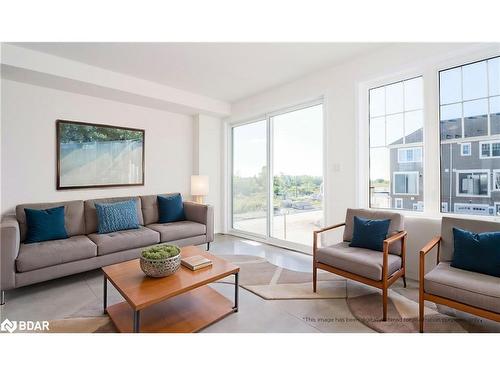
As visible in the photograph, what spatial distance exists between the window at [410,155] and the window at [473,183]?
0.41m

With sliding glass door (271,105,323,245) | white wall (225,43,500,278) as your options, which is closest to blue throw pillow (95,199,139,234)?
sliding glass door (271,105,323,245)

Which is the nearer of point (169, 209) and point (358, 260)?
point (358, 260)

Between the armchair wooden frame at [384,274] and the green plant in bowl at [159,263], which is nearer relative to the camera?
the green plant in bowl at [159,263]

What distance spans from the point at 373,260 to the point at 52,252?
3.13m

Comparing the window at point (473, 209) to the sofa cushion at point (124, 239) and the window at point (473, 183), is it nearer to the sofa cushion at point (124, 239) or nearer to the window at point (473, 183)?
the window at point (473, 183)

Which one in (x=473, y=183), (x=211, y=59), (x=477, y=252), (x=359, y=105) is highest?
(x=211, y=59)

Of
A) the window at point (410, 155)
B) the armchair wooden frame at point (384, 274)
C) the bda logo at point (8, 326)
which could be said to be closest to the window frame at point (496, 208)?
the window at point (410, 155)

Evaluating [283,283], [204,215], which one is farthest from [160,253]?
[204,215]

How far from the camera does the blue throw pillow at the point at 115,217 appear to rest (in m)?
3.16

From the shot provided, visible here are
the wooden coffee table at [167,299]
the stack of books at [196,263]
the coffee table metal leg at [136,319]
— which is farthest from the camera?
the stack of books at [196,263]

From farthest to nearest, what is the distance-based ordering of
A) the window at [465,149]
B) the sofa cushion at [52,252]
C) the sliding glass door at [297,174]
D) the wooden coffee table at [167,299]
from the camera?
the sliding glass door at [297,174], the window at [465,149], the sofa cushion at [52,252], the wooden coffee table at [167,299]

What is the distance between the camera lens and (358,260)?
2.13m

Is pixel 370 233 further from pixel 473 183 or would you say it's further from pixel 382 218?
pixel 473 183
